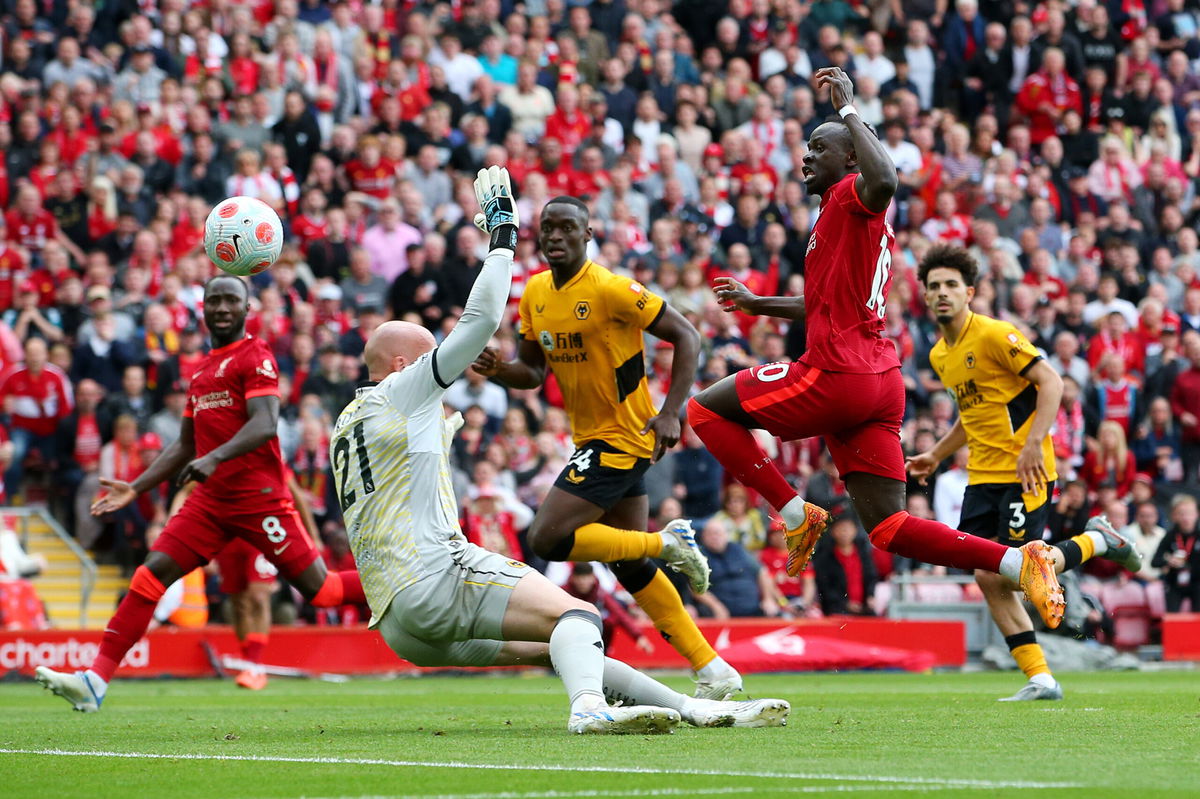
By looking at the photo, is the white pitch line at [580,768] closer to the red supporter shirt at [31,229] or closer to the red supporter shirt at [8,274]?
the red supporter shirt at [8,274]

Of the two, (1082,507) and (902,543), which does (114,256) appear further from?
(902,543)

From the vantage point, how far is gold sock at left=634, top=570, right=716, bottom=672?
32.3 feet

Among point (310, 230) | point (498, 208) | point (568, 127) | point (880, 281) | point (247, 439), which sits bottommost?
point (247, 439)

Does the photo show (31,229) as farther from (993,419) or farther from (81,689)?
(993,419)

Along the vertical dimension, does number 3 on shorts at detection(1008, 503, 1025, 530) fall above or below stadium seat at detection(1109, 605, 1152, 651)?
above

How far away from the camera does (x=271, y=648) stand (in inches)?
627

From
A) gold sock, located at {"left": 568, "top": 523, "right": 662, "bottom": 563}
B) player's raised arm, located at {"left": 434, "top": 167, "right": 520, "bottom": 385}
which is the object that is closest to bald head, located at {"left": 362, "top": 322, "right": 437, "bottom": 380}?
player's raised arm, located at {"left": 434, "top": 167, "right": 520, "bottom": 385}

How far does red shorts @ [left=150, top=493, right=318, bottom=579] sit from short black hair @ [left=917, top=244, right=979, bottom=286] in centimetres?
458

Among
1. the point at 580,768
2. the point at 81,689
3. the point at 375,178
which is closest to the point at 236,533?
the point at 81,689

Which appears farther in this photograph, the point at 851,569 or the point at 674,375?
the point at 851,569

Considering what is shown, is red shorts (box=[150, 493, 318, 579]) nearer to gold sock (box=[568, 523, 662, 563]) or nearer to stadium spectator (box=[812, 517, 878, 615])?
gold sock (box=[568, 523, 662, 563])

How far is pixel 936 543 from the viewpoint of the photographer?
8.98 metres

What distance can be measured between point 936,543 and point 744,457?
1.11 meters

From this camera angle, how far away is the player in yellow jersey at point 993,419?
1095 centimetres
